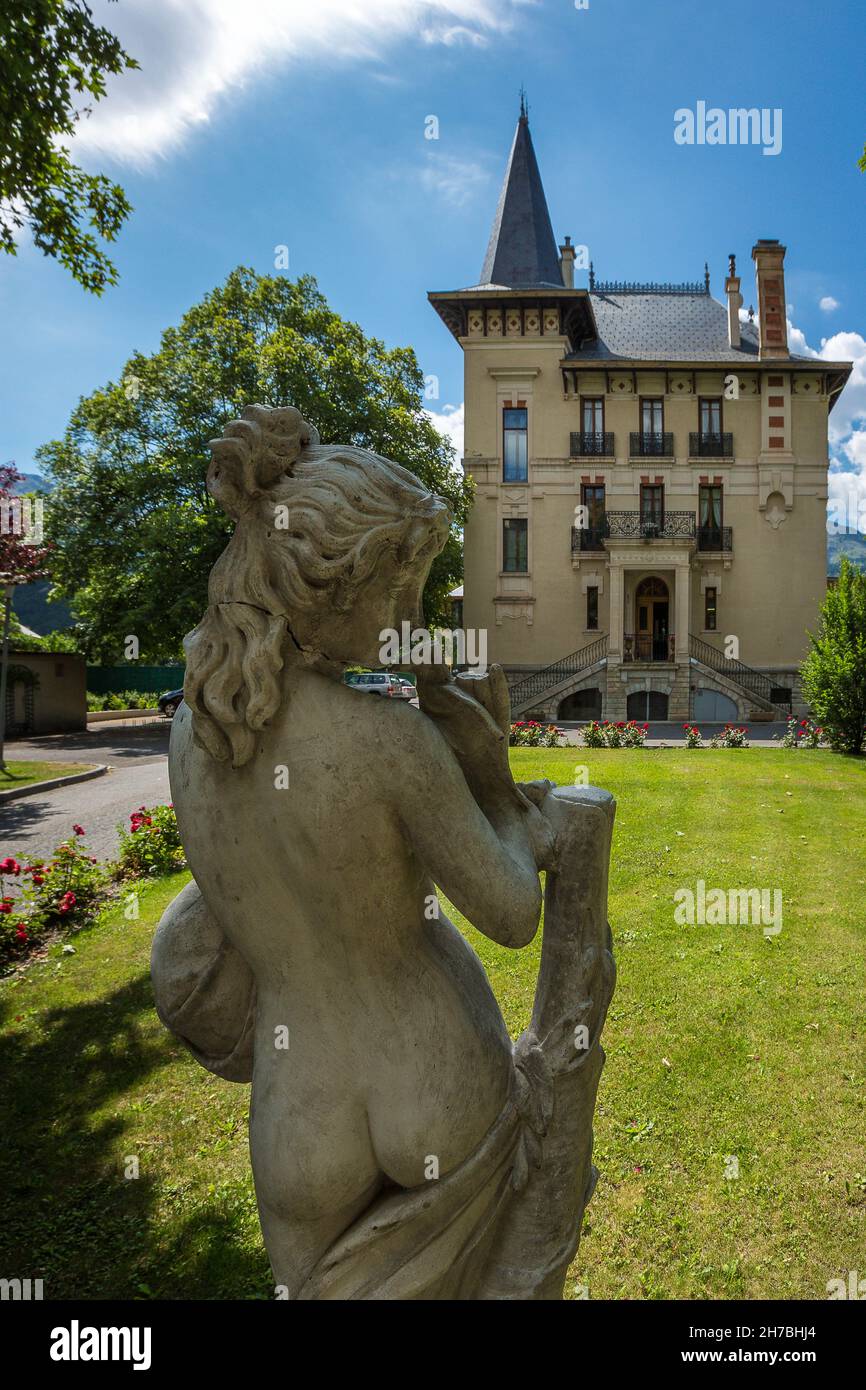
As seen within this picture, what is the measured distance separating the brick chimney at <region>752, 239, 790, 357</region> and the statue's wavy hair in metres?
33.4

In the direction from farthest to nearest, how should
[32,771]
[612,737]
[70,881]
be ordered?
[612,737] < [32,771] < [70,881]

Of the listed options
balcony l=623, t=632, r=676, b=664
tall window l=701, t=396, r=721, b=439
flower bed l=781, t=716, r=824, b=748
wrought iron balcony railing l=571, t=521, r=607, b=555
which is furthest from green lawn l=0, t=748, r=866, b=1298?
tall window l=701, t=396, r=721, b=439

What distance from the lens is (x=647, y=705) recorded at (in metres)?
27.7

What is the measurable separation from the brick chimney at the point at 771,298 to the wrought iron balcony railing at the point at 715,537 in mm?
6639

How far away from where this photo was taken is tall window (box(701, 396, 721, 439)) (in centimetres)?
3041

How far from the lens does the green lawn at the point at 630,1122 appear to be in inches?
138

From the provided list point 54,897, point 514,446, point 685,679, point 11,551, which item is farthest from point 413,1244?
point 514,446

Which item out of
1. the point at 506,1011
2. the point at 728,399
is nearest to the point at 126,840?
the point at 506,1011

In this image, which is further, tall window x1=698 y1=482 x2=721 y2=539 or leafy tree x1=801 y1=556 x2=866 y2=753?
tall window x1=698 y1=482 x2=721 y2=539

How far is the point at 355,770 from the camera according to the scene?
5.14 feet

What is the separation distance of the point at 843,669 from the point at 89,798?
1483 cm

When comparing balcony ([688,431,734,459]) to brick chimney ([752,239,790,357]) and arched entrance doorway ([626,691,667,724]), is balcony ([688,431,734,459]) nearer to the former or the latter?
brick chimney ([752,239,790,357])

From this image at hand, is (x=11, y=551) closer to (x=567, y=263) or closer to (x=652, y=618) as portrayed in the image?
(x=652, y=618)

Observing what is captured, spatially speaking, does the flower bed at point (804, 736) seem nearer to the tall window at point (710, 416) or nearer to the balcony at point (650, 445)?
the balcony at point (650, 445)
